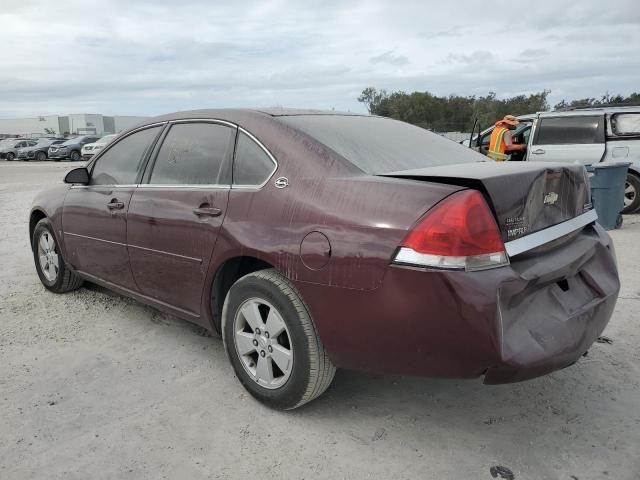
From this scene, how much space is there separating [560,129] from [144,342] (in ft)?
25.9

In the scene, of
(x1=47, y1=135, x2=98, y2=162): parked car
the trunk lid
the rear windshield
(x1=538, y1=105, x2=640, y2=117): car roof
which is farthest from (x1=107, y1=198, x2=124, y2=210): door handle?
(x1=47, y1=135, x2=98, y2=162): parked car

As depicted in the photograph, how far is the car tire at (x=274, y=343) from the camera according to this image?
2547 millimetres

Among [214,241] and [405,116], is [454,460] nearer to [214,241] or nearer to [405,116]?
[214,241]

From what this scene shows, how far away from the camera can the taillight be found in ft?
6.99

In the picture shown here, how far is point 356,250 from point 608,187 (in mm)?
6596

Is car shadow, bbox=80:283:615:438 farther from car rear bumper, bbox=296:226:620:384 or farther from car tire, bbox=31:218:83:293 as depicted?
car tire, bbox=31:218:83:293

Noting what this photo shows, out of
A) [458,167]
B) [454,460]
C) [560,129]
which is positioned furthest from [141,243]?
[560,129]

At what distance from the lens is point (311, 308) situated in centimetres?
249

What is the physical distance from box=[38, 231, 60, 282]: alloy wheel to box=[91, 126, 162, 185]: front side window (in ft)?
3.20

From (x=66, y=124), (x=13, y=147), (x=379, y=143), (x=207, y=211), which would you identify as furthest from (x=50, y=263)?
(x=66, y=124)

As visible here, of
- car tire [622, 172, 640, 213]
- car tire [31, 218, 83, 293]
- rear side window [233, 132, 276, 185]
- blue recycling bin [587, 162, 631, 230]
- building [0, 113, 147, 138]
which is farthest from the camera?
building [0, 113, 147, 138]

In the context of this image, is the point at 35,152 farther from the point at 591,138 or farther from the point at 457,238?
the point at 457,238

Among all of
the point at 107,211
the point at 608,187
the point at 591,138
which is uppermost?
the point at 591,138

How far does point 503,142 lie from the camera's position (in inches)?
340
